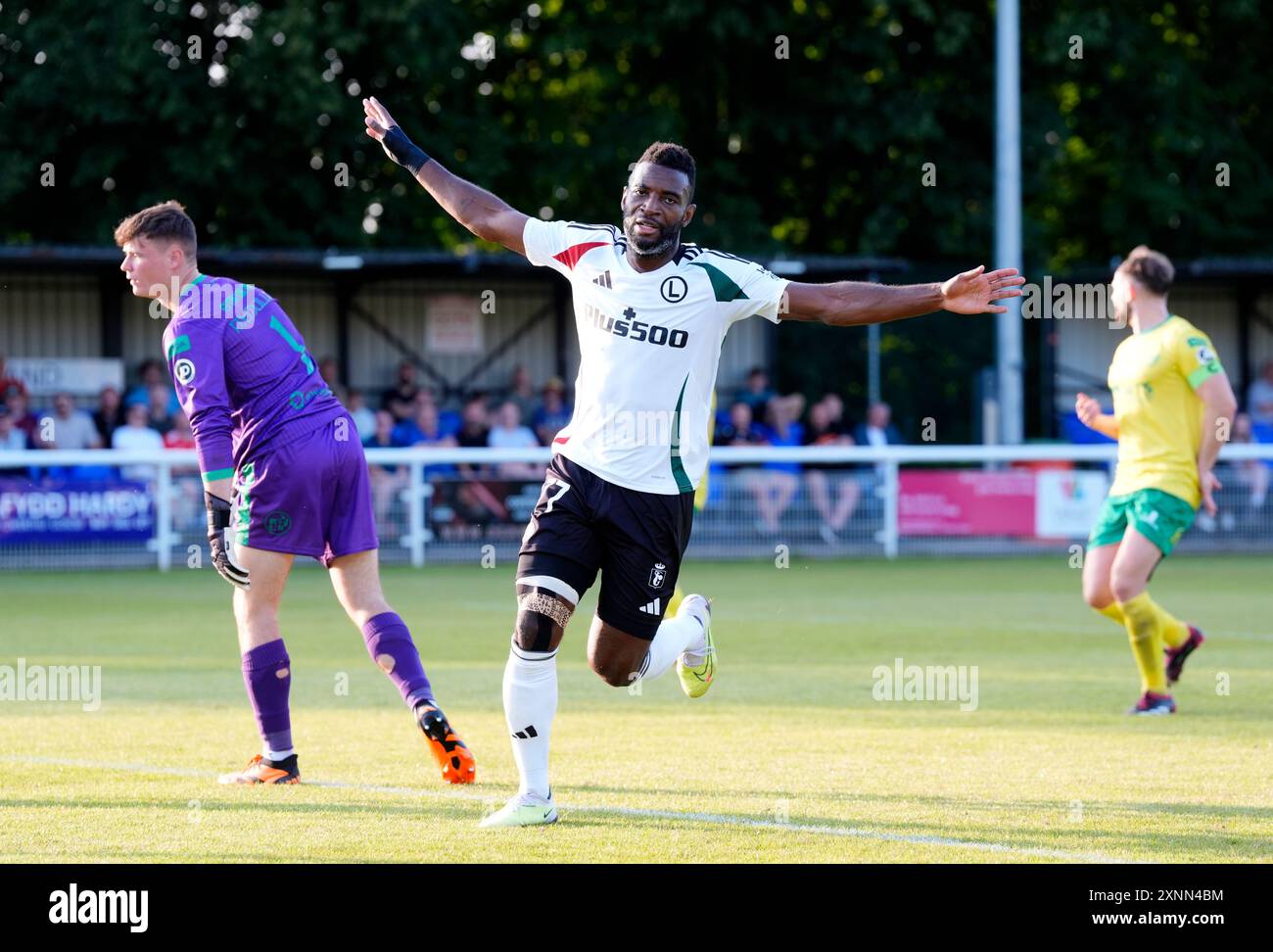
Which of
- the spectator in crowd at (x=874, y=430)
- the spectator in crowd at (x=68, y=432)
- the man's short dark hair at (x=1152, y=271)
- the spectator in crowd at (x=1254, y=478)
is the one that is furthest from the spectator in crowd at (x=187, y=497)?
the man's short dark hair at (x=1152, y=271)

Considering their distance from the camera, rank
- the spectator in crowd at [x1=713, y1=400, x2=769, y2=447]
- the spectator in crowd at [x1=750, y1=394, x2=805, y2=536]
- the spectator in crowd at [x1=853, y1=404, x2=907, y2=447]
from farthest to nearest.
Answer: the spectator in crowd at [x1=853, y1=404, x2=907, y2=447]
the spectator in crowd at [x1=713, y1=400, x2=769, y2=447]
the spectator in crowd at [x1=750, y1=394, x2=805, y2=536]

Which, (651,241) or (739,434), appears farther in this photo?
(739,434)

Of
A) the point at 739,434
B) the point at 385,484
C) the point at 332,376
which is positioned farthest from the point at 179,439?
the point at 739,434

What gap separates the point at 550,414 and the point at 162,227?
17774 millimetres

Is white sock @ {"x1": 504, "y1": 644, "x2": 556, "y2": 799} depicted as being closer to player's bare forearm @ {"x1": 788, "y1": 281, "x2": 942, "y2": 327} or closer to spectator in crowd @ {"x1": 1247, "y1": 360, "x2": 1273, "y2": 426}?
player's bare forearm @ {"x1": 788, "y1": 281, "x2": 942, "y2": 327}

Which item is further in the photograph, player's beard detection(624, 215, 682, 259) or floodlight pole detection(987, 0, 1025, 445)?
floodlight pole detection(987, 0, 1025, 445)

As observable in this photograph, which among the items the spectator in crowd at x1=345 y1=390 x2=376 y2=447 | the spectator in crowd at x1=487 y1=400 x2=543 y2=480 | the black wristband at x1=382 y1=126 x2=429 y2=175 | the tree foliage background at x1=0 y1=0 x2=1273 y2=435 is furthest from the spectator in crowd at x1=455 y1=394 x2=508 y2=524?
the black wristband at x1=382 y1=126 x2=429 y2=175

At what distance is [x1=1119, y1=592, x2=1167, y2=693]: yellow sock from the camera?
397 inches

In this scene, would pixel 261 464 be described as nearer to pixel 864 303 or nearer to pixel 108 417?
pixel 864 303

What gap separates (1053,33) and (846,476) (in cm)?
1267

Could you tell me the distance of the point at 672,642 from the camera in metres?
7.95

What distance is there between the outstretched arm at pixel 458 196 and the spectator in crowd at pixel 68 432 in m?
16.0

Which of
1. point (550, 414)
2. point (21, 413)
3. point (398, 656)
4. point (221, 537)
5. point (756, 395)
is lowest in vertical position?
point (398, 656)
